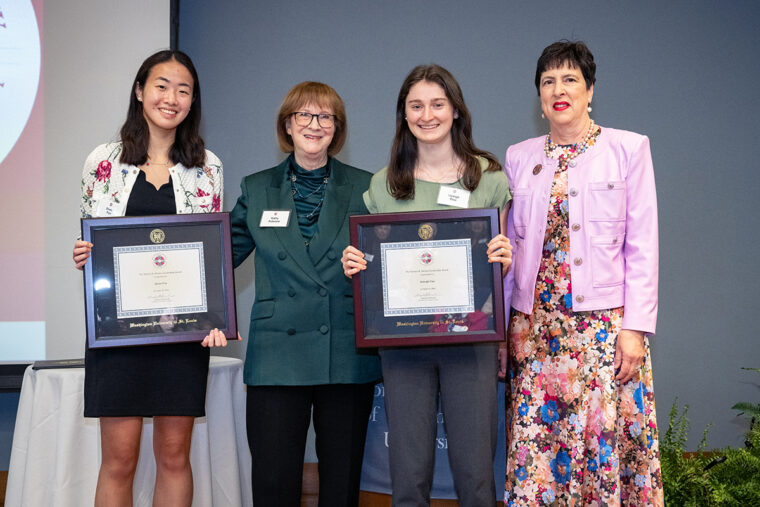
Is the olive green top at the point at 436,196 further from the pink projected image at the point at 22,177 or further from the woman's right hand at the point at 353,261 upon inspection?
the pink projected image at the point at 22,177

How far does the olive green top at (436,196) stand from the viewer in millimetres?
2146

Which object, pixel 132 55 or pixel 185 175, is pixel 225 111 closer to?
pixel 132 55

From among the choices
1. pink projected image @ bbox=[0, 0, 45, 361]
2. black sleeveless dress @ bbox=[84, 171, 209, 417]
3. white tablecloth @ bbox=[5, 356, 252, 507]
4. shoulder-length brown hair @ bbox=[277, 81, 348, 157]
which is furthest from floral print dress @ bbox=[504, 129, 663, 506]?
pink projected image @ bbox=[0, 0, 45, 361]

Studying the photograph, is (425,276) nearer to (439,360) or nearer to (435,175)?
(439,360)

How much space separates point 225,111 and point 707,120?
9.16ft

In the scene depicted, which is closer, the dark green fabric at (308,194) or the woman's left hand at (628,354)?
the woman's left hand at (628,354)

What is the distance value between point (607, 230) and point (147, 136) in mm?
1711

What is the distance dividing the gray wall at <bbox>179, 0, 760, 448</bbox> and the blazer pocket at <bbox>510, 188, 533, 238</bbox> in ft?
4.45

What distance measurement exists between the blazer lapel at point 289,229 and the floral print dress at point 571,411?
2.73 feet

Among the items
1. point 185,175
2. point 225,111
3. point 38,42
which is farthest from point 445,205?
point 38,42

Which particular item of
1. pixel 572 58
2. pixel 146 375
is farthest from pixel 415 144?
pixel 146 375

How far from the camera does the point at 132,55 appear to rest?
3.35m

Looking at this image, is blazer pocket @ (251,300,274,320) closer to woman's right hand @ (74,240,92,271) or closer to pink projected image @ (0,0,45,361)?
woman's right hand @ (74,240,92,271)

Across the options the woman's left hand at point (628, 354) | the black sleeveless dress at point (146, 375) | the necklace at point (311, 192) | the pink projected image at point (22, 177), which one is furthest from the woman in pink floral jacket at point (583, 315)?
the pink projected image at point (22, 177)
